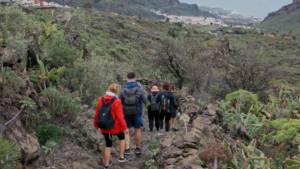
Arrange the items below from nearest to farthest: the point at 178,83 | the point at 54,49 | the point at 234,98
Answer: the point at 54,49 < the point at 234,98 < the point at 178,83

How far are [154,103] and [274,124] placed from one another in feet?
12.5

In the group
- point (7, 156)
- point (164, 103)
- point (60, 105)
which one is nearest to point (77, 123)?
point (60, 105)

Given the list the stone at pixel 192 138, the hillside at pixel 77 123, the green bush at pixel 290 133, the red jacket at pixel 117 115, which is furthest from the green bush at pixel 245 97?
the red jacket at pixel 117 115

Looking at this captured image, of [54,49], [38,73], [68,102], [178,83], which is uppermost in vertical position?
[54,49]

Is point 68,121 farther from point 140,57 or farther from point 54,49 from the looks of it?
point 140,57

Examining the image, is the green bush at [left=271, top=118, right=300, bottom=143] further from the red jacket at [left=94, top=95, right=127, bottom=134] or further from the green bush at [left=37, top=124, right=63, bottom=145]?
the green bush at [left=37, top=124, right=63, bottom=145]

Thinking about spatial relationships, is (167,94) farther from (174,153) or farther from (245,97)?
(245,97)

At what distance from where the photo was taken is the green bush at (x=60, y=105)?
5.30 m

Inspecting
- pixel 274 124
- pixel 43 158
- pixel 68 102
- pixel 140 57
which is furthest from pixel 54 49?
pixel 140 57

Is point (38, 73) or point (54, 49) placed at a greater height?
point (54, 49)

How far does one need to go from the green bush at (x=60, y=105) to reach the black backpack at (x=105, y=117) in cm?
128

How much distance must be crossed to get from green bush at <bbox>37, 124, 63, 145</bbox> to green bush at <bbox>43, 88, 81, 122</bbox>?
0.56 meters

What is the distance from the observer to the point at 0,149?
2.96 m

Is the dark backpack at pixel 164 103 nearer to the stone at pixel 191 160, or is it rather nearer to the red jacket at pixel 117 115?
the stone at pixel 191 160
